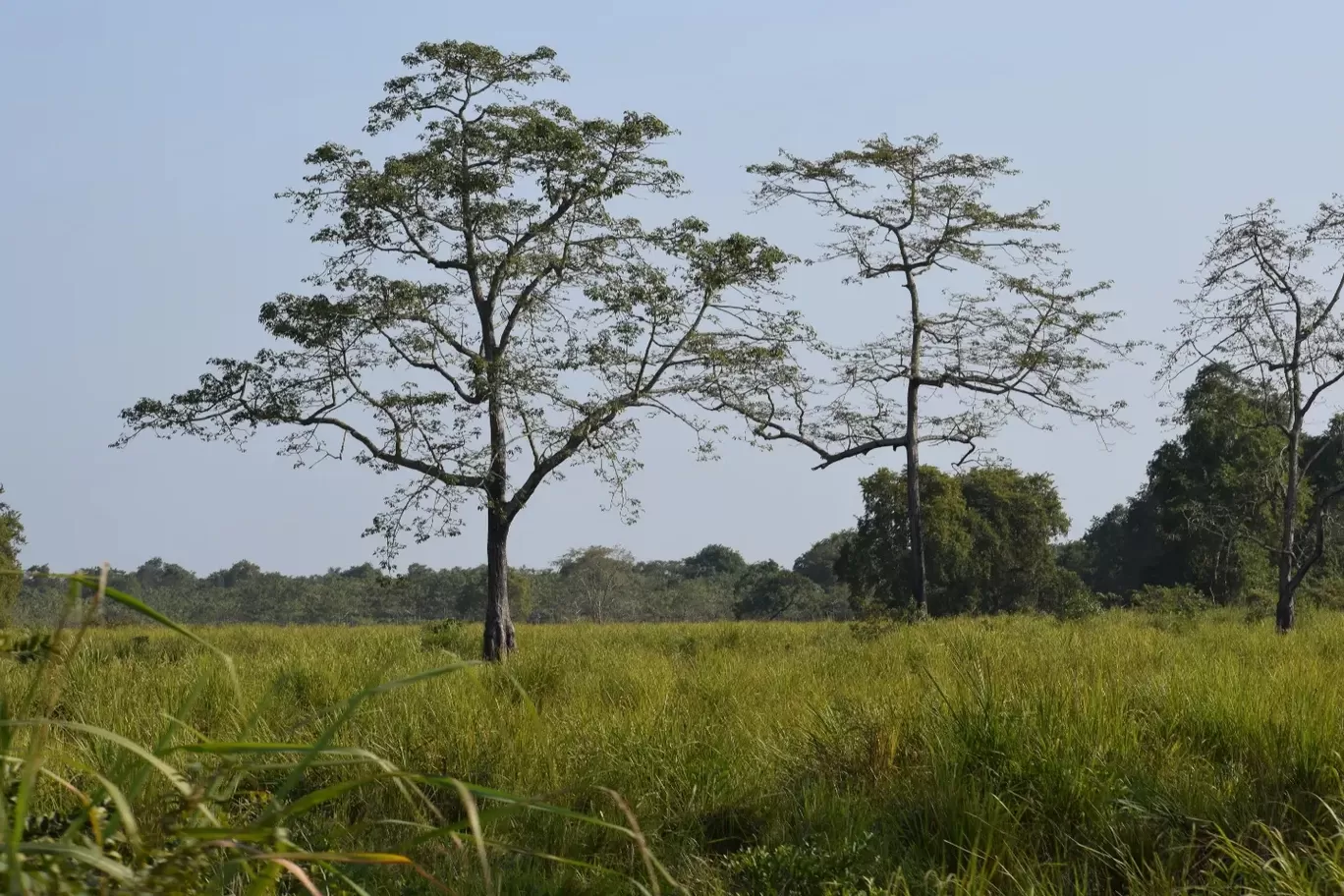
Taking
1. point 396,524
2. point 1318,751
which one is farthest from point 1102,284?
point 1318,751

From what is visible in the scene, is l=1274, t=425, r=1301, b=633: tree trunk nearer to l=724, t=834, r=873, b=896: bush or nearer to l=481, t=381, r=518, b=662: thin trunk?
l=481, t=381, r=518, b=662: thin trunk

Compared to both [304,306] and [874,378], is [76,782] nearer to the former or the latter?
[304,306]

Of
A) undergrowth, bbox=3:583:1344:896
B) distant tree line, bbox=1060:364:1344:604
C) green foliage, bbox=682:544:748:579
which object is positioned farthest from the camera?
green foliage, bbox=682:544:748:579

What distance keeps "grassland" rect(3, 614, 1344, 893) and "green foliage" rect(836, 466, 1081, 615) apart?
25.7 m

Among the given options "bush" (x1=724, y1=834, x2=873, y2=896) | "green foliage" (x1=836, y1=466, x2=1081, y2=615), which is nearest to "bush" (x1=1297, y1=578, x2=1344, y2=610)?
"green foliage" (x1=836, y1=466, x2=1081, y2=615)

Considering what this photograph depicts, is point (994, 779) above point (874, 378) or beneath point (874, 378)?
beneath

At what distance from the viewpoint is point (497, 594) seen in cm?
1762

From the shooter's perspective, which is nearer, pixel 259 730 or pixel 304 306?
pixel 259 730

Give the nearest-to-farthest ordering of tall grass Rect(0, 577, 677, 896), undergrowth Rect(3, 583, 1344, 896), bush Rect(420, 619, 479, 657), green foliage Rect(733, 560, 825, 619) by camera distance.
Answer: tall grass Rect(0, 577, 677, 896) → undergrowth Rect(3, 583, 1344, 896) → bush Rect(420, 619, 479, 657) → green foliage Rect(733, 560, 825, 619)

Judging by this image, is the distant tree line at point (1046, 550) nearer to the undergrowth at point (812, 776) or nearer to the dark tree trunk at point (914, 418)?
the dark tree trunk at point (914, 418)

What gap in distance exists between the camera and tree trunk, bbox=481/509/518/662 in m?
17.2

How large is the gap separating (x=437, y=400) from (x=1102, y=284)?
15.3 metres

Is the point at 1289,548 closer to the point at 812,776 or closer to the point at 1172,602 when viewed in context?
the point at 1172,602

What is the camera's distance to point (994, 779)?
5.11 m
